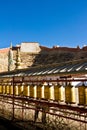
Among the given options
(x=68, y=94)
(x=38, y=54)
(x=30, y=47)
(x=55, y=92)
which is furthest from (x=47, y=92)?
(x=30, y=47)

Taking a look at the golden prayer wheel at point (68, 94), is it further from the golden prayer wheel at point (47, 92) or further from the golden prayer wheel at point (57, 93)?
the golden prayer wheel at point (47, 92)

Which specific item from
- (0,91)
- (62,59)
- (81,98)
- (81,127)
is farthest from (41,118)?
(62,59)

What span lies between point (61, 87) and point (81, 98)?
4.66 ft

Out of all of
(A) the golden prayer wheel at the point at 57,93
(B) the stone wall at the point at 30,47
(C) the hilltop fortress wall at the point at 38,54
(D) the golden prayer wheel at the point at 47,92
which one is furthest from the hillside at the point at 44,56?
(A) the golden prayer wheel at the point at 57,93

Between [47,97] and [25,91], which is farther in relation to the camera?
[25,91]

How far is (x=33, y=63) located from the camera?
238 ft

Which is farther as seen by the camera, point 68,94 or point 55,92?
point 55,92

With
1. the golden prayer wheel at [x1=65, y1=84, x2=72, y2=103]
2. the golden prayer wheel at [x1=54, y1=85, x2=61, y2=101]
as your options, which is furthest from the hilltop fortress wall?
the golden prayer wheel at [x1=65, y1=84, x2=72, y2=103]

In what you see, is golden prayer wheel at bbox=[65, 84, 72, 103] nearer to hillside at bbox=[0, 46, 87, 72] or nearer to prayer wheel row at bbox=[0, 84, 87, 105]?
prayer wheel row at bbox=[0, 84, 87, 105]

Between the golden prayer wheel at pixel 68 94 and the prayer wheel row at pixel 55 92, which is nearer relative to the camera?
the prayer wheel row at pixel 55 92

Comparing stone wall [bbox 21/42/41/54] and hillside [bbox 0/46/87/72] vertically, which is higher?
stone wall [bbox 21/42/41/54]

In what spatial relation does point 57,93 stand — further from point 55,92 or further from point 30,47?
point 30,47

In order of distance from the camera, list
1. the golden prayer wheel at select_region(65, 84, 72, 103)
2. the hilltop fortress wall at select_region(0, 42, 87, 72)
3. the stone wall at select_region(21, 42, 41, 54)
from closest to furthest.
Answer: the golden prayer wheel at select_region(65, 84, 72, 103), the hilltop fortress wall at select_region(0, 42, 87, 72), the stone wall at select_region(21, 42, 41, 54)

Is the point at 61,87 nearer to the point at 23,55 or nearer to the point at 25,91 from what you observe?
the point at 25,91
